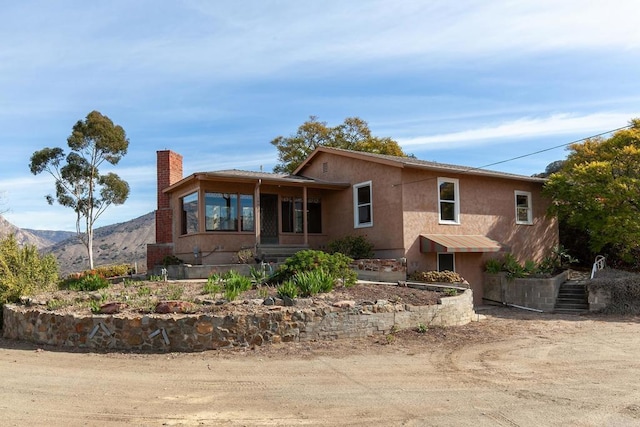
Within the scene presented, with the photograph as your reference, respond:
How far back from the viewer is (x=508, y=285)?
18000 millimetres

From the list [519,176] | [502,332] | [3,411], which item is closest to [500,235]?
[519,176]

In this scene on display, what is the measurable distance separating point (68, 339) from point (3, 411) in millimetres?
4050

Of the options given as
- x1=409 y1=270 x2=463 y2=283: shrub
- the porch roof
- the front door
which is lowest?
x1=409 y1=270 x2=463 y2=283: shrub

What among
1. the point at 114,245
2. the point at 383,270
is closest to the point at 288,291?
the point at 383,270

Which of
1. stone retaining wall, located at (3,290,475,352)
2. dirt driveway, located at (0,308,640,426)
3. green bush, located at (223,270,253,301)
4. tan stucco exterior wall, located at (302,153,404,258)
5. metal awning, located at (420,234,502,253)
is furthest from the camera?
tan stucco exterior wall, located at (302,153,404,258)

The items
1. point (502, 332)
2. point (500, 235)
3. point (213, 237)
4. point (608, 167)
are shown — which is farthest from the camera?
point (500, 235)

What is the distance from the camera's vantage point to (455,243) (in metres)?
17.1

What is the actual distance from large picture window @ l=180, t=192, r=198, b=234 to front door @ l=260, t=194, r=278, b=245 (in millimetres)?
2523

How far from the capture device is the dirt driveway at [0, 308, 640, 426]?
5934 millimetres

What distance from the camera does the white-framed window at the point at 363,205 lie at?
18641 millimetres

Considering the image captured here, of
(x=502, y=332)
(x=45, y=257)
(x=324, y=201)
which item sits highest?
→ (x=324, y=201)

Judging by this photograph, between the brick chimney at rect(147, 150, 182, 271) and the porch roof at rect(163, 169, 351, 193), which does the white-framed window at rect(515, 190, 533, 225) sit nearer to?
the porch roof at rect(163, 169, 351, 193)

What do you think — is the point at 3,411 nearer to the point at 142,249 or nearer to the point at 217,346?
the point at 217,346

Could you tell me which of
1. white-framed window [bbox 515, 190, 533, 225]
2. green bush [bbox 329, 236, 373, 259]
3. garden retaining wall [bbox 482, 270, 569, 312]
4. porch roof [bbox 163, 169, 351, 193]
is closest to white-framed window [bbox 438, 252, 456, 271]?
garden retaining wall [bbox 482, 270, 569, 312]
